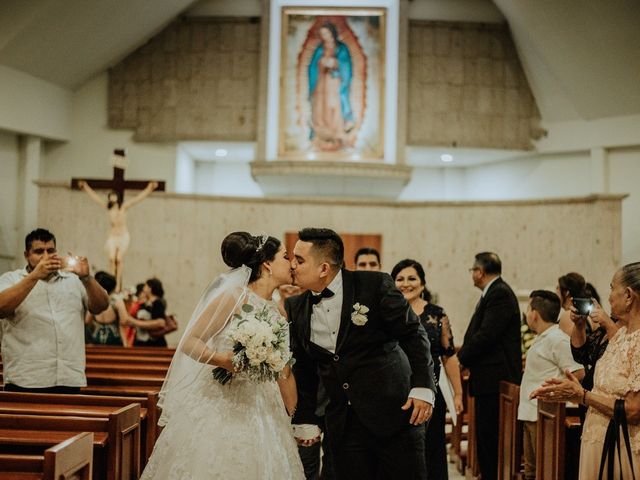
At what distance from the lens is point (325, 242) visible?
397 centimetres

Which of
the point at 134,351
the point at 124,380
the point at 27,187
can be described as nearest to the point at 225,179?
the point at 27,187

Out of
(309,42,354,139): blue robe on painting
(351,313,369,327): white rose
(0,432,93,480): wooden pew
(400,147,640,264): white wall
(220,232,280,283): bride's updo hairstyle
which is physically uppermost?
(309,42,354,139): blue robe on painting

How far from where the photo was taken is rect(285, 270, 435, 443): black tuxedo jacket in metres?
3.86

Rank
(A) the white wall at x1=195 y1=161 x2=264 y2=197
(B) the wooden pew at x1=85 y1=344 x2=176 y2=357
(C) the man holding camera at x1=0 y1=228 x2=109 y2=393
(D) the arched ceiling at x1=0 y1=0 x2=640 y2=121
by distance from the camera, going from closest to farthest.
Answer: (C) the man holding camera at x1=0 y1=228 x2=109 y2=393
(B) the wooden pew at x1=85 y1=344 x2=176 y2=357
(D) the arched ceiling at x1=0 y1=0 x2=640 y2=121
(A) the white wall at x1=195 y1=161 x2=264 y2=197

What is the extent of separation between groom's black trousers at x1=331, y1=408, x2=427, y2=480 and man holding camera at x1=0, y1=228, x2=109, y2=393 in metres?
1.93

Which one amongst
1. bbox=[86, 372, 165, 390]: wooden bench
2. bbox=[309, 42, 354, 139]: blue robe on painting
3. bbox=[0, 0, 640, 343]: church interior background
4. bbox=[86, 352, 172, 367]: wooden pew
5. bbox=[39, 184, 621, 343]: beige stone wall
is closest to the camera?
bbox=[86, 372, 165, 390]: wooden bench

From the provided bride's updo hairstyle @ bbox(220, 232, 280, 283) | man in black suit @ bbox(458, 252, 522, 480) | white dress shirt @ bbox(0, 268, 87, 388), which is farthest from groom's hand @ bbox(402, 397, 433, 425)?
white dress shirt @ bbox(0, 268, 87, 388)

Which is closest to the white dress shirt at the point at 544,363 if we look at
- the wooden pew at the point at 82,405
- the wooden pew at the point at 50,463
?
the wooden pew at the point at 82,405

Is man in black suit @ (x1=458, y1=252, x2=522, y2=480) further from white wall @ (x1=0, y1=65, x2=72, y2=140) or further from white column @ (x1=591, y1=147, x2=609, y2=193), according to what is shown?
white wall @ (x1=0, y1=65, x2=72, y2=140)

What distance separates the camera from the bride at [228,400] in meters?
4.04

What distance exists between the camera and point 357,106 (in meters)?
15.7

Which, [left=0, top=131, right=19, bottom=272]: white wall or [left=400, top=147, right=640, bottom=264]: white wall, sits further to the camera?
[left=0, top=131, right=19, bottom=272]: white wall

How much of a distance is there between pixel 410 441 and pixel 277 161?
447 inches

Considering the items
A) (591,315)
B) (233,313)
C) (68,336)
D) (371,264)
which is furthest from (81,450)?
(371,264)
